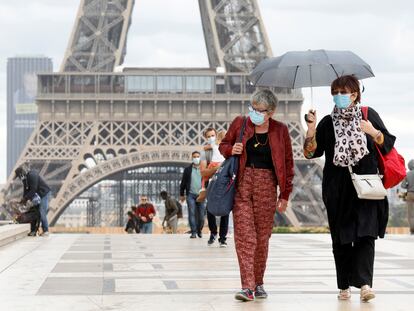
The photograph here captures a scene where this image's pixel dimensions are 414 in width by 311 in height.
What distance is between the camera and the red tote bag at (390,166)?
9172 mm

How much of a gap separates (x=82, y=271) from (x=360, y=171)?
14.2ft

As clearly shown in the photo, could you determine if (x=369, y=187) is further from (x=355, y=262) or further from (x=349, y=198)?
(x=355, y=262)

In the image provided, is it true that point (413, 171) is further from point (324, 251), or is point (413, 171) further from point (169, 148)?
point (169, 148)

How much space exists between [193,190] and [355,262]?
1110cm

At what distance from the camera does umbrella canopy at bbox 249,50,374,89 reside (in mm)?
10195

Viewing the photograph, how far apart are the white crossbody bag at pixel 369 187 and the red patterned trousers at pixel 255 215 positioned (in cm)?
94

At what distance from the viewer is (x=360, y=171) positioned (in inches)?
362

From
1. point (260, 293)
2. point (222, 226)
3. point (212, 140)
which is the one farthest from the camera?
point (222, 226)

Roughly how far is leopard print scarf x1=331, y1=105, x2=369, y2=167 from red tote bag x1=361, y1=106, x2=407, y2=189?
152 mm

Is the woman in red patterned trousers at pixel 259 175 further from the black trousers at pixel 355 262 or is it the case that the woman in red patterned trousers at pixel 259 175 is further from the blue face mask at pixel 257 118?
the black trousers at pixel 355 262

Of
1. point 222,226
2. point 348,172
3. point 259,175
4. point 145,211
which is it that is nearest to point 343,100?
point 348,172

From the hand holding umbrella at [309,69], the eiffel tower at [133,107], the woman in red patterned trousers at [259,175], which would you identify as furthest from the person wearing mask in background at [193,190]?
the eiffel tower at [133,107]

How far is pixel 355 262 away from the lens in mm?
9203

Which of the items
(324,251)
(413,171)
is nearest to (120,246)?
(324,251)
